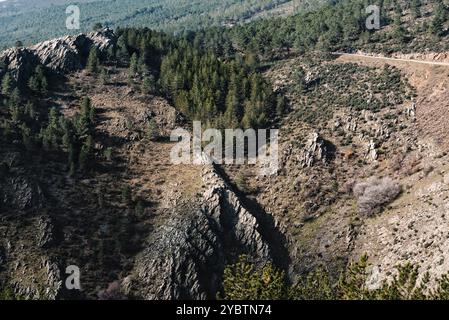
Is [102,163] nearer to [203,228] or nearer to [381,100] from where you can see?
[203,228]

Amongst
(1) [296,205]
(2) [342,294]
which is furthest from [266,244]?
(2) [342,294]

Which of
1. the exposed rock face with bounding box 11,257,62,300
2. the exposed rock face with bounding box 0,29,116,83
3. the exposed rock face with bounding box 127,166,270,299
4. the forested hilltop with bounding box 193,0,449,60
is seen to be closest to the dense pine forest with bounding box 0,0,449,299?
the forested hilltop with bounding box 193,0,449,60

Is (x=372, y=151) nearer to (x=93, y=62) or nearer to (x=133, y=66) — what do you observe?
(x=133, y=66)

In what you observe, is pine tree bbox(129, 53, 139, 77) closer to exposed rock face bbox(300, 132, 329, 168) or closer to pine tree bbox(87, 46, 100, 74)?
pine tree bbox(87, 46, 100, 74)

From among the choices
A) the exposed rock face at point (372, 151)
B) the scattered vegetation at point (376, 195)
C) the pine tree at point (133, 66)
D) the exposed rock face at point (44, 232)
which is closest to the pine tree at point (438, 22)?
the exposed rock face at point (372, 151)

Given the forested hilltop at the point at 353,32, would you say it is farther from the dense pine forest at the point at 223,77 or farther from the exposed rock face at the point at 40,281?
the exposed rock face at the point at 40,281

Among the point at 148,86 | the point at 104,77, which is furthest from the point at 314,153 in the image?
the point at 104,77
